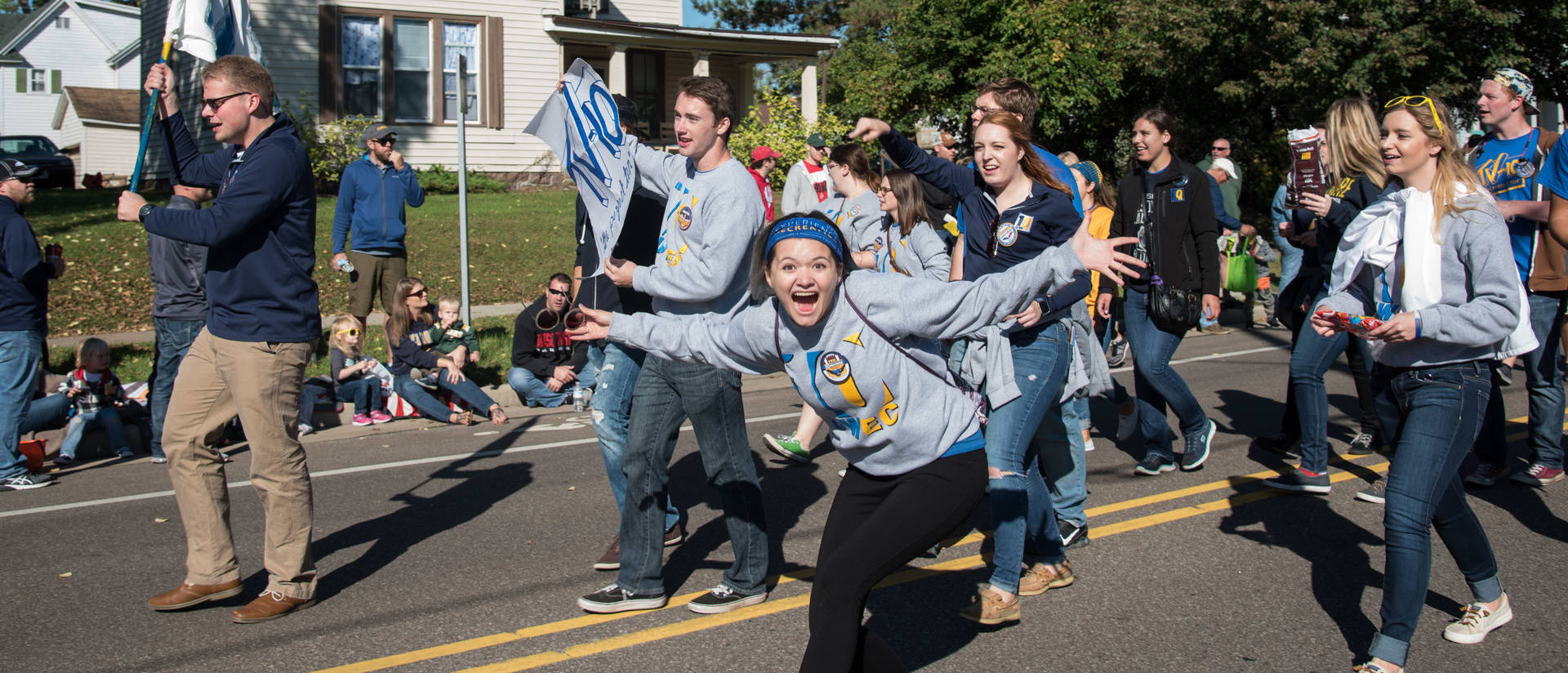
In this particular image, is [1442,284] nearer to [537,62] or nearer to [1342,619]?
[1342,619]

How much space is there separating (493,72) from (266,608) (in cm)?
2094

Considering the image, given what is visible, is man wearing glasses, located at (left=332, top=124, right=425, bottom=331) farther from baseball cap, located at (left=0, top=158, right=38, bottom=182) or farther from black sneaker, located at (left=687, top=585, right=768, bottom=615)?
black sneaker, located at (left=687, top=585, right=768, bottom=615)

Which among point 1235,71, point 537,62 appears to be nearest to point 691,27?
point 537,62

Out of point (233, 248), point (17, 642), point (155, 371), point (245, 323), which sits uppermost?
point (233, 248)

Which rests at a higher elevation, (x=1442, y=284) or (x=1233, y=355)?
(x=1442, y=284)

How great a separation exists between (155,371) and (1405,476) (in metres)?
7.90

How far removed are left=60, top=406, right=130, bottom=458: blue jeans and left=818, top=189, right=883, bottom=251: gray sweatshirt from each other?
17.1ft

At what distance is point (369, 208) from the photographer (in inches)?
423

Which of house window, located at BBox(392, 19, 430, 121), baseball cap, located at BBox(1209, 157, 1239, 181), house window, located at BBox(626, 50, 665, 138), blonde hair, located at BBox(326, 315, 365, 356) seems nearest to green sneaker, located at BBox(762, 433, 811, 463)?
blonde hair, located at BBox(326, 315, 365, 356)

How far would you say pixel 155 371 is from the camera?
8.37 meters

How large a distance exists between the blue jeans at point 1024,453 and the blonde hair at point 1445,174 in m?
1.41

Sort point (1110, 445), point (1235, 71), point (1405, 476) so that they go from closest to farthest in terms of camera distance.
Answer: point (1405, 476), point (1110, 445), point (1235, 71)

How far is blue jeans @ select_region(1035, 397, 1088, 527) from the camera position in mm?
5340

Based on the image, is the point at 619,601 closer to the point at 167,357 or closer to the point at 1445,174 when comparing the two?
the point at 1445,174
